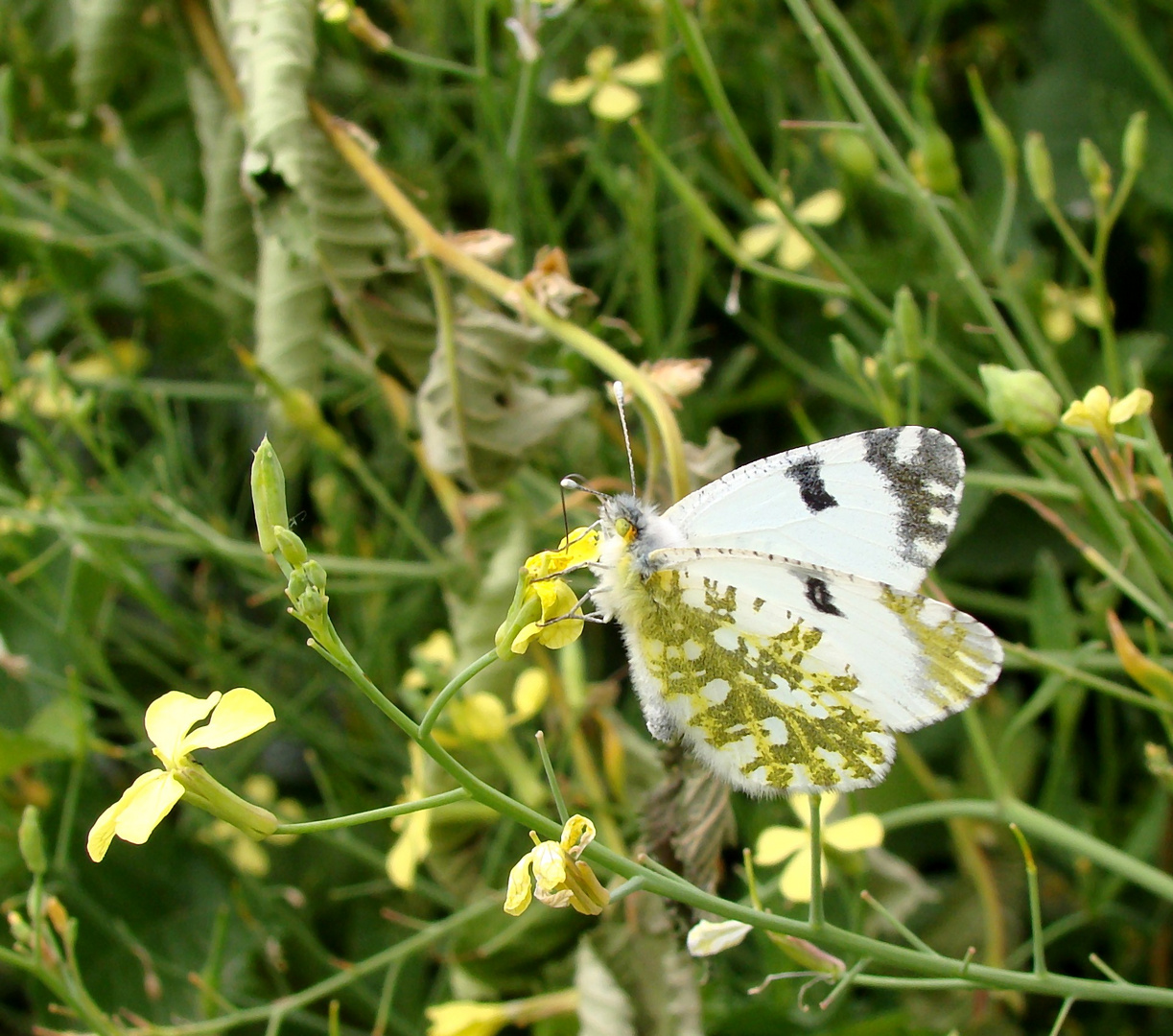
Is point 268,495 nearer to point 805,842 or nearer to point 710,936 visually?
point 710,936

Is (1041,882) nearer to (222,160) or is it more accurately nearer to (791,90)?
(791,90)

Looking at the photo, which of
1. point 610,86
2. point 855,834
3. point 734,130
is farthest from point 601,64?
point 855,834

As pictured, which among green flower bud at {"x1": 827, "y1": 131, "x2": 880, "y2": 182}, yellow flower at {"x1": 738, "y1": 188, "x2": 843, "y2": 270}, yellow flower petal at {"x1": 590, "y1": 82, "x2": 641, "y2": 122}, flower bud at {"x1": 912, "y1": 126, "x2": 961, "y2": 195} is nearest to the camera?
flower bud at {"x1": 912, "y1": 126, "x2": 961, "y2": 195}

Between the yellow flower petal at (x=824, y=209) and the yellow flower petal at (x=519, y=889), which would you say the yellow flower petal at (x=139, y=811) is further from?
the yellow flower petal at (x=824, y=209)

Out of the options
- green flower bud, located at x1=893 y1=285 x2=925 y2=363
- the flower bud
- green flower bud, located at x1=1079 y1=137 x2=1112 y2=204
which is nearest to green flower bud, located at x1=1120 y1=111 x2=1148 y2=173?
green flower bud, located at x1=1079 y1=137 x2=1112 y2=204

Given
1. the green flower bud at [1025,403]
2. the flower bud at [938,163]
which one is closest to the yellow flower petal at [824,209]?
the flower bud at [938,163]

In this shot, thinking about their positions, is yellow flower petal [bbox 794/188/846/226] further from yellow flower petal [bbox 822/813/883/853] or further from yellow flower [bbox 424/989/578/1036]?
yellow flower [bbox 424/989/578/1036]
